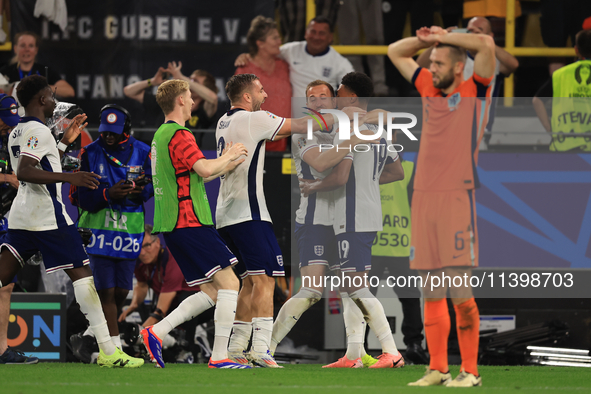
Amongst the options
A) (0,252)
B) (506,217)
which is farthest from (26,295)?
Result: (506,217)

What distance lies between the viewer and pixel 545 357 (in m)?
7.98

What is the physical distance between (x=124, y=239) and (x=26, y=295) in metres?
1.10

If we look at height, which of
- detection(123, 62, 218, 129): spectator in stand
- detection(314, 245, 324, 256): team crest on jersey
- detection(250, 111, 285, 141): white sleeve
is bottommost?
detection(314, 245, 324, 256): team crest on jersey

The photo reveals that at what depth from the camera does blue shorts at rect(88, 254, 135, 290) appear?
22.6 ft

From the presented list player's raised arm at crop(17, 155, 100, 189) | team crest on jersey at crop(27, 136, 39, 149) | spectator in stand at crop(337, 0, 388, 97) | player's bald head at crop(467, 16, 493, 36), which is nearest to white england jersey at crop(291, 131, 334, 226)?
player's raised arm at crop(17, 155, 100, 189)

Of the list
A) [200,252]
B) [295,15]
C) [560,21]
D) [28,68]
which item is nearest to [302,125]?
[200,252]

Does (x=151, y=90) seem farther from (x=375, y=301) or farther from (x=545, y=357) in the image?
(x=545, y=357)

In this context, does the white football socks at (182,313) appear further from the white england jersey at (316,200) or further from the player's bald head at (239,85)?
the player's bald head at (239,85)

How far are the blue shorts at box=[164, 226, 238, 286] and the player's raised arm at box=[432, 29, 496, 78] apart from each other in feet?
6.94

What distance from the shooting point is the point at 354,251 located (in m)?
6.74

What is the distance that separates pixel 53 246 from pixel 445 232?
2924 millimetres

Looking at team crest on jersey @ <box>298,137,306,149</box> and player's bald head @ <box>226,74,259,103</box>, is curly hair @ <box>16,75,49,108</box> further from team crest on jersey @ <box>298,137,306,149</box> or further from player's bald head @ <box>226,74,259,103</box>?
team crest on jersey @ <box>298,137,306,149</box>

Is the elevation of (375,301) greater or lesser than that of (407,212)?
lesser

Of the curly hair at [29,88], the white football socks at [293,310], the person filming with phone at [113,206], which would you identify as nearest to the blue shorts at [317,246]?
the white football socks at [293,310]
